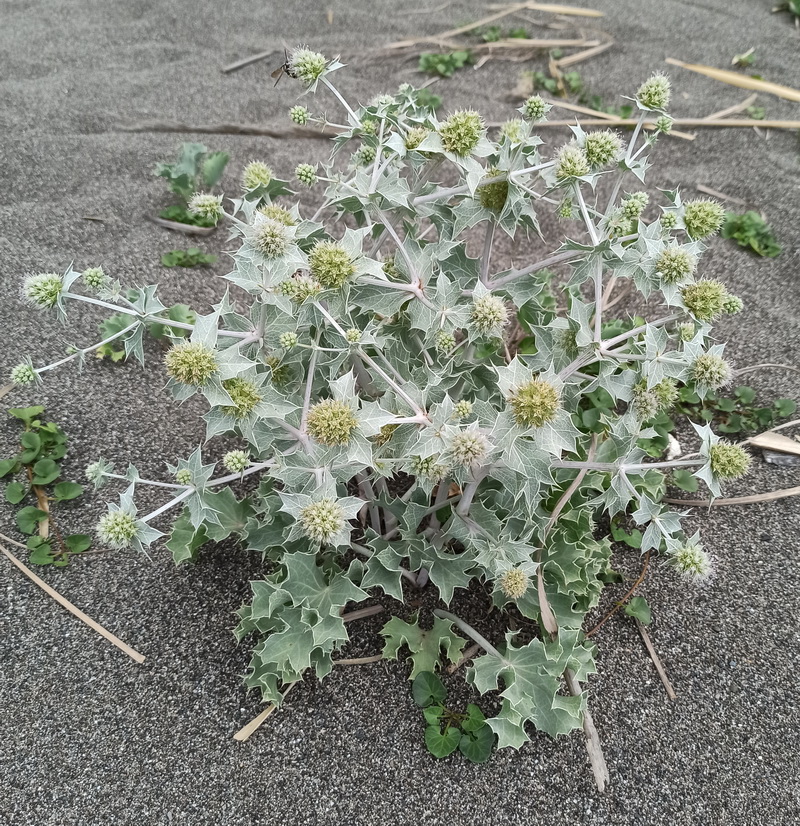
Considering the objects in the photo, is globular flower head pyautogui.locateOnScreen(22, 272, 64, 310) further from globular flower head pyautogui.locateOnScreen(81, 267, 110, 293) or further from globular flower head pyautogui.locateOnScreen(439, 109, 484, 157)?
globular flower head pyautogui.locateOnScreen(439, 109, 484, 157)

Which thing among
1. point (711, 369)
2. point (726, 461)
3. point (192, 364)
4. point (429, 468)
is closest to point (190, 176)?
point (192, 364)

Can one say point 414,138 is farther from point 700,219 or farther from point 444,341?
point 700,219

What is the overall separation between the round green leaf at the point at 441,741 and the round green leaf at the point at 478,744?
0.05 ft

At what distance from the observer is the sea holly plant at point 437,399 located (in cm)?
120

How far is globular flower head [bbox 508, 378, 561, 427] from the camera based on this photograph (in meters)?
1.12

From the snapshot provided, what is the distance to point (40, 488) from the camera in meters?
1.77

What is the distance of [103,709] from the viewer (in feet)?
4.63

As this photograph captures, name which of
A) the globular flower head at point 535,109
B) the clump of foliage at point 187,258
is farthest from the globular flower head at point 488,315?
the clump of foliage at point 187,258

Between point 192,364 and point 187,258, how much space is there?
1.43m

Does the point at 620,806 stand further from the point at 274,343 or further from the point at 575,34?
the point at 575,34

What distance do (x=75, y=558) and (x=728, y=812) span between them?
5.34 ft

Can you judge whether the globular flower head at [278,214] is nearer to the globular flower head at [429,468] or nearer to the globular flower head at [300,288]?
the globular flower head at [300,288]

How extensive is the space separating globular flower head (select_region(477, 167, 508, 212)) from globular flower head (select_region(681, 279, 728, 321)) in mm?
429

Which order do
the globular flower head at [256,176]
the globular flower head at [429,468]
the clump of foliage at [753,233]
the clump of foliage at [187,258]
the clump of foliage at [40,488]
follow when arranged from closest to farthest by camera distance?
1. the globular flower head at [429,468]
2. the globular flower head at [256,176]
3. the clump of foliage at [40,488]
4. the clump of foliage at [187,258]
5. the clump of foliage at [753,233]
